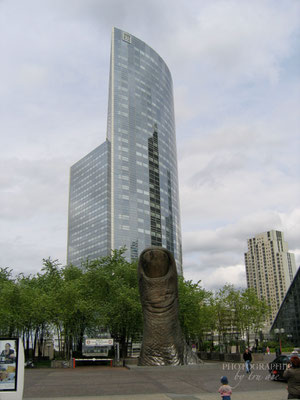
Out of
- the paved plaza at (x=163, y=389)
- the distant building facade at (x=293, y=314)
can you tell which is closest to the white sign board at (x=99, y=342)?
the paved plaza at (x=163, y=389)

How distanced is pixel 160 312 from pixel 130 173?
8832cm

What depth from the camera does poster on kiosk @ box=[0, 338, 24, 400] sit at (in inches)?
377

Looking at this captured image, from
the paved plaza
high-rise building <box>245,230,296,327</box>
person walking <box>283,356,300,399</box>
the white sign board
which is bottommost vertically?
the paved plaza

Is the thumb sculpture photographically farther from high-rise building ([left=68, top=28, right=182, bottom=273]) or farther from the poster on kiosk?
high-rise building ([left=68, top=28, right=182, bottom=273])

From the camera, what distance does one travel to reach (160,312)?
2400cm

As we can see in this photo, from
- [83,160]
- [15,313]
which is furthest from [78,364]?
[83,160]

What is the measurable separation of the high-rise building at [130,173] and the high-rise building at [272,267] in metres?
83.3

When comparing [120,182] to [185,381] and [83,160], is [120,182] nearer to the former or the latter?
[83,160]

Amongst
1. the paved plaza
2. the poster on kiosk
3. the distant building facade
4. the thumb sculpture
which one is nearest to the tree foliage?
the thumb sculpture

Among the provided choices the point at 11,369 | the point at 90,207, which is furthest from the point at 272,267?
the point at 11,369

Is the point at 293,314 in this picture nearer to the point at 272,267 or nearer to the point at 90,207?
the point at 90,207

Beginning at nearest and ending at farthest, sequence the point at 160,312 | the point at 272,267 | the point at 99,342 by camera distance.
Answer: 1. the point at 160,312
2. the point at 99,342
3. the point at 272,267

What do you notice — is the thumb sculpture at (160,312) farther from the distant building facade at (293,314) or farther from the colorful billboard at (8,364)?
the distant building facade at (293,314)

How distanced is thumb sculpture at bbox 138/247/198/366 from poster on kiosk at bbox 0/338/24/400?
1468 centimetres
